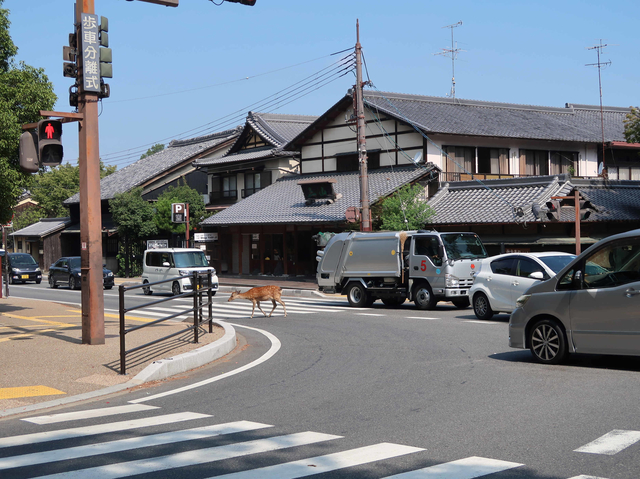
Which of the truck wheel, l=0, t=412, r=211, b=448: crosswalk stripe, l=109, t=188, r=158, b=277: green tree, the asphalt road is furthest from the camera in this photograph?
l=109, t=188, r=158, b=277: green tree

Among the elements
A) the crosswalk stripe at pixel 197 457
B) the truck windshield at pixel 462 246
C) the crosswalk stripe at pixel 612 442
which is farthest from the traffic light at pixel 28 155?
the truck windshield at pixel 462 246

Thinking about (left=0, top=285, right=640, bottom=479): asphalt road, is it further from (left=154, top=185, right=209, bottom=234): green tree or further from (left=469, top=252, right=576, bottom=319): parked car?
(left=154, top=185, right=209, bottom=234): green tree

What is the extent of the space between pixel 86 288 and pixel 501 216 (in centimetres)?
1978

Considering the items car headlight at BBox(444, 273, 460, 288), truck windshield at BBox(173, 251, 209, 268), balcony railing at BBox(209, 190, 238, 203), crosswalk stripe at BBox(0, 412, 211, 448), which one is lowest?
crosswalk stripe at BBox(0, 412, 211, 448)

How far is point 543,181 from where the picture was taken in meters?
29.2

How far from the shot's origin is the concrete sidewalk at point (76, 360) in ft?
29.9

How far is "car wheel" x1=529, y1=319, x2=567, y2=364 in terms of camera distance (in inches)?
408

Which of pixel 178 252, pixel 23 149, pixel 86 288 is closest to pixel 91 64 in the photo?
pixel 23 149

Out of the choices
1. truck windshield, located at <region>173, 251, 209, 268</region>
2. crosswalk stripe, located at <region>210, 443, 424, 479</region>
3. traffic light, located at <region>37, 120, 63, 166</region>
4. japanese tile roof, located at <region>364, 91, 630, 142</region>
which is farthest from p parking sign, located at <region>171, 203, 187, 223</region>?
crosswalk stripe, located at <region>210, 443, 424, 479</region>

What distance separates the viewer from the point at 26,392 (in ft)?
29.7

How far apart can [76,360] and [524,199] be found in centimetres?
2175

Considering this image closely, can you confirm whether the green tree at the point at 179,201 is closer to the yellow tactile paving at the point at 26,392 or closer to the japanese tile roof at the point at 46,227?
the japanese tile roof at the point at 46,227

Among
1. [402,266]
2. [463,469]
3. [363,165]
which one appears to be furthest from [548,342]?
[363,165]

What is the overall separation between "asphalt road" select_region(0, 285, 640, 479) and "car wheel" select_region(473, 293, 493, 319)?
3715 millimetres
